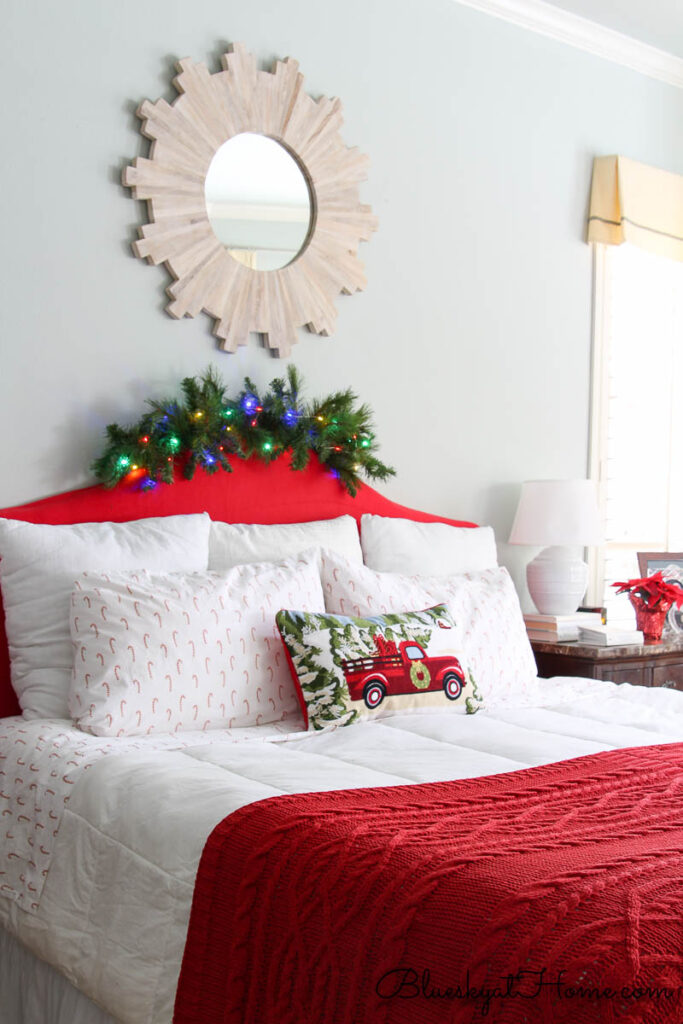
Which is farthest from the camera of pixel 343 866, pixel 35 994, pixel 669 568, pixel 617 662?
pixel 669 568

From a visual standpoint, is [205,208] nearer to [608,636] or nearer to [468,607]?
[468,607]

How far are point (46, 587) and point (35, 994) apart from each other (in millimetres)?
825

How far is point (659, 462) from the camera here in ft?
13.3

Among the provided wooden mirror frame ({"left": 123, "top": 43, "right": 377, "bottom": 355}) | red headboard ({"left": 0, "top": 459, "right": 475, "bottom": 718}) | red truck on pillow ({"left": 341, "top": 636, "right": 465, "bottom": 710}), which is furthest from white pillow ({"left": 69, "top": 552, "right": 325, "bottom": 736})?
wooden mirror frame ({"left": 123, "top": 43, "right": 377, "bottom": 355})

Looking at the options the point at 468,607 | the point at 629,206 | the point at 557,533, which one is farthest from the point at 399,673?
the point at 629,206

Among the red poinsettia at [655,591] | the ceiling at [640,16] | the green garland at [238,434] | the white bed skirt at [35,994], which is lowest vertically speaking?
the white bed skirt at [35,994]

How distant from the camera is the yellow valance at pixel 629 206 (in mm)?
3768

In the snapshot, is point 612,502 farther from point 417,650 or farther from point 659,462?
point 417,650

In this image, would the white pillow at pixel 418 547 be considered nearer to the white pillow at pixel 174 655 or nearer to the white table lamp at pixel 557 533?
the white table lamp at pixel 557 533

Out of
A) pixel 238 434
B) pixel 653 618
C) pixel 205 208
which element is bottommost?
pixel 653 618

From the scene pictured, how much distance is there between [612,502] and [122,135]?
220cm

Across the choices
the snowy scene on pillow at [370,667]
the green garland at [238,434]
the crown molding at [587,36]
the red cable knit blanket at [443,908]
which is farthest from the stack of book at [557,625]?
the crown molding at [587,36]

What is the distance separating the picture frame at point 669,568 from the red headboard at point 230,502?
924 mm

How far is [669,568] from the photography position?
363 cm
